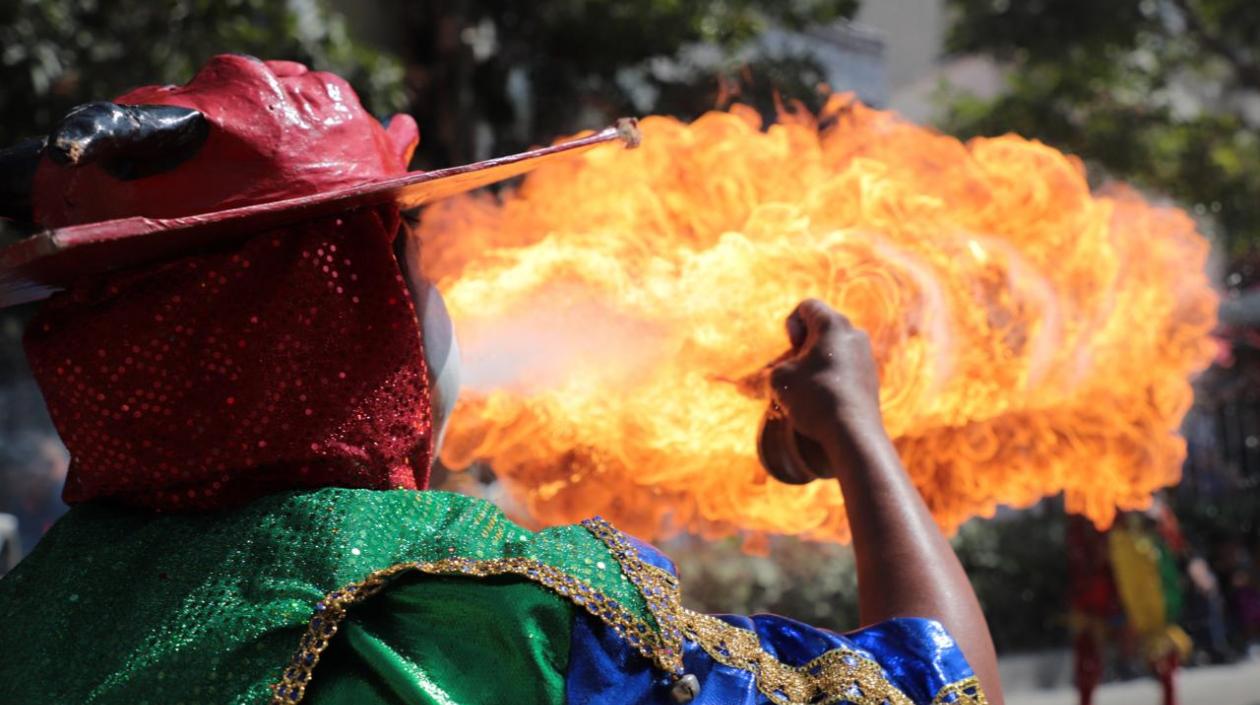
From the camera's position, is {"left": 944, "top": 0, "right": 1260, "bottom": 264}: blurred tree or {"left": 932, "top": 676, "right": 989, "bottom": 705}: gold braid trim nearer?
{"left": 932, "top": 676, "right": 989, "bottom": 705}: gold braid trim

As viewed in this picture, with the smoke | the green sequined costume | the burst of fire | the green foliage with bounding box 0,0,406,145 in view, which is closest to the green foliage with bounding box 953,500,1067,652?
the green foliage with bounding box 0,0,406,145

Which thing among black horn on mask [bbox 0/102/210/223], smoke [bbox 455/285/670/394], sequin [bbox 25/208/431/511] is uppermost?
black horn on mask [bbox 0/102/210/223]

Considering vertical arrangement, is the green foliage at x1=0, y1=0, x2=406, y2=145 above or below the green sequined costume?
below

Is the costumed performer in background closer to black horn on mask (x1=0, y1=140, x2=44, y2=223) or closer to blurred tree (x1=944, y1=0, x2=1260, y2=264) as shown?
black horn on mask (x1=0, y1=140, x2=44, y2=223)

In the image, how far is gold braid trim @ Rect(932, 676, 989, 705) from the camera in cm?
136

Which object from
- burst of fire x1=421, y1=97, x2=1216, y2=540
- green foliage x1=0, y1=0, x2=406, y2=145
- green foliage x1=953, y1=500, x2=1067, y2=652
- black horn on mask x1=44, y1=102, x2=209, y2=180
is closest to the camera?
black horn on mask x1=44, y1=102, x2=209, y2=180

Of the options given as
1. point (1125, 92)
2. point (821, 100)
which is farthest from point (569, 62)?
point (1125, 92)

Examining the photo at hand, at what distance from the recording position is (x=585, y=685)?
48.8 inches

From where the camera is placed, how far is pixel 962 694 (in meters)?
1.37

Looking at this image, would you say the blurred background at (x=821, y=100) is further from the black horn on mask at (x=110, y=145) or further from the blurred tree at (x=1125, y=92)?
the black horn on mask at (x=110, y=145)

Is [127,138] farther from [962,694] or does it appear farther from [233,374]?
[962,694]

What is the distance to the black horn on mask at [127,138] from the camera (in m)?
1.17

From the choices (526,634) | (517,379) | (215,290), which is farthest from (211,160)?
(517,379)

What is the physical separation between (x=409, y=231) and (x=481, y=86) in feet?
28.4
